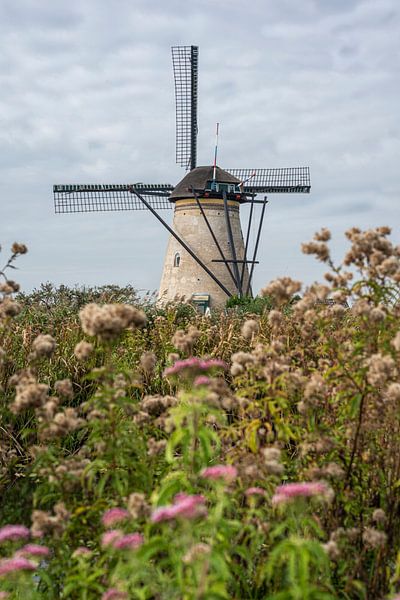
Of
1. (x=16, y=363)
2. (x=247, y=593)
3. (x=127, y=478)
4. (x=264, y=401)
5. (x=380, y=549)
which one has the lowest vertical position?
(x=247, y=593)

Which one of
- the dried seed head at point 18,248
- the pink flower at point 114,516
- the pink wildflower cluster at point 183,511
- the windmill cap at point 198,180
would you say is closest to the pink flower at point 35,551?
the pink flower at point 114,516

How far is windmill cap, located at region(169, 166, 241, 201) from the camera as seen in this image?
92.3ft

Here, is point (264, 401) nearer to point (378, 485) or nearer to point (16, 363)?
point (378, 485)

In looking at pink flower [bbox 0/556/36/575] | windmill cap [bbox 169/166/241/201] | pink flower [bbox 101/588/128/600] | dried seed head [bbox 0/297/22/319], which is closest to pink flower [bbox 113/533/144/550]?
pink flower [bbox 101/588/128/600]

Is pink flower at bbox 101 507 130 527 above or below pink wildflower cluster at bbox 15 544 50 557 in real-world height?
above

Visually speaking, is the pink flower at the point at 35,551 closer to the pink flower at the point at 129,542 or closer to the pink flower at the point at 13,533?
the pink flower at the point at 13,533

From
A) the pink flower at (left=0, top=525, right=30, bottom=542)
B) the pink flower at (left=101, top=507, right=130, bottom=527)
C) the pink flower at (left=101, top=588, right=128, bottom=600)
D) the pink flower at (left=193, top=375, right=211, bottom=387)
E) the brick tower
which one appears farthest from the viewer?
Result: the brick tower

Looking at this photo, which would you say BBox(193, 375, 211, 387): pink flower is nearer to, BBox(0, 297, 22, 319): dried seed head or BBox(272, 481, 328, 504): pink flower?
BBox(272, 481, 328, 504): pink flower

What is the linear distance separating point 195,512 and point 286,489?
0.59m

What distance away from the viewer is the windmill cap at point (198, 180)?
28125 mm

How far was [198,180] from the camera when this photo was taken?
93.3 ft

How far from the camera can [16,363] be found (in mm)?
9359

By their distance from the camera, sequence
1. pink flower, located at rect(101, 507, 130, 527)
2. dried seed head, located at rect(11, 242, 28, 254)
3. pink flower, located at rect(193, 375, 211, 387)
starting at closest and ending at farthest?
pink flower, located at rect(101, 507, 130, 527)
pink flower, located at rect(193, 375, 211, 387)
dried seed head, located at rect(11, 242, 28, 254)

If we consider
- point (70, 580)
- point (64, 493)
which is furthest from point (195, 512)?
point (64, 493)
